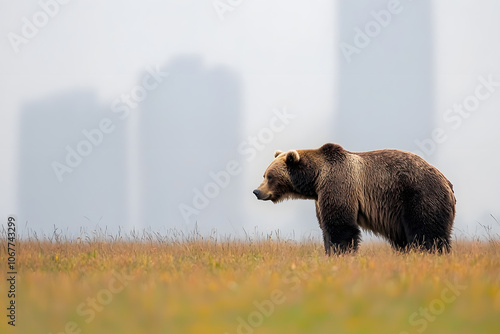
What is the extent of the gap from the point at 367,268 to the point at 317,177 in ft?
11.5

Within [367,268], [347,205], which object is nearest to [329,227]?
[347,205]

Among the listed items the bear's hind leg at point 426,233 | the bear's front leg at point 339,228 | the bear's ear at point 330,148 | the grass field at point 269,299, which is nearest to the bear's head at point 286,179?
the bear's ear at point 330,148

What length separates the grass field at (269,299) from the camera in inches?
166

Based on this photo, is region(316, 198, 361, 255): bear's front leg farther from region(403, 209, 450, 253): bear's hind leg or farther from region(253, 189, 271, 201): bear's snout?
region(253, 189, 271, 201): bear's snout

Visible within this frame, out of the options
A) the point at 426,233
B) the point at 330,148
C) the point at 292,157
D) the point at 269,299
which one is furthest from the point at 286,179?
the point at 269,299

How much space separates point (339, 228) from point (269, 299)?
500 centimetres

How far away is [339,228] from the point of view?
31.4ft

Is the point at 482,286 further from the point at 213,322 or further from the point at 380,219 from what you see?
the point at 380,219

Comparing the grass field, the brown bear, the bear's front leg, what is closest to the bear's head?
the brown bear

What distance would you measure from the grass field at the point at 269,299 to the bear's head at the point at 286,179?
3.09 meters

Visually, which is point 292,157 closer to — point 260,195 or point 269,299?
point 260,195

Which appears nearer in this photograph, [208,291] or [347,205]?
[208,291]

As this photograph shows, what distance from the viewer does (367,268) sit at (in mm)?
6770

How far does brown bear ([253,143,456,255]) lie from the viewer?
960cm
